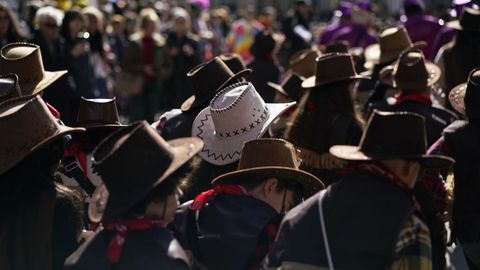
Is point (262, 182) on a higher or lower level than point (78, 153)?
higher

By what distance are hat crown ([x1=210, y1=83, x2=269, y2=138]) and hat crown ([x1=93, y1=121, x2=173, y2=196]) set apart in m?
1.27

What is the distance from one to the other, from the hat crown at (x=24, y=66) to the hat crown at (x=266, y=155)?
79.1 inches

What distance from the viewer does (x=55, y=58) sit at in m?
9.50

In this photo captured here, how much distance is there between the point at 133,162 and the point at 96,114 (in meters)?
1.79

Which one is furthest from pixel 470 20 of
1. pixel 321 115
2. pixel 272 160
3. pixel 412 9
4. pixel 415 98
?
pixel 272 160

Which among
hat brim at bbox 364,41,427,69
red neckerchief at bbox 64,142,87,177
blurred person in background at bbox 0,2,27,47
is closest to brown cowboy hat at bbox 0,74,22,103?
red neckerchief at bbox 64,142,87,177

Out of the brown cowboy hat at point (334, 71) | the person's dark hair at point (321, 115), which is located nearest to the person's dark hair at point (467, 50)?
the brown cowboy hat at point (334, 71)

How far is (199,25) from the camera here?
56.3 ft

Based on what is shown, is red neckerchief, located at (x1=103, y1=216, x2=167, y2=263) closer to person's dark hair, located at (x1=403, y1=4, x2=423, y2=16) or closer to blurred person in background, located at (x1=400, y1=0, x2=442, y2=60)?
blurred person in background, located at (x1=400, y1=0, x2=442, y2=60)

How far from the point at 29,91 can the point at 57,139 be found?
5.68 ft

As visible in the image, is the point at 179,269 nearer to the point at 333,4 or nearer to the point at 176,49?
the point at 176,49

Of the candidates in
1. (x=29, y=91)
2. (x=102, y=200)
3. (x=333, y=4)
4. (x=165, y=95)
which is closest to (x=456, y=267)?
(x=29, y=91)

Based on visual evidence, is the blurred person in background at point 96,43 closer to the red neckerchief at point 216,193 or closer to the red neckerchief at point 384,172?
the red neckerchief at point 216,193

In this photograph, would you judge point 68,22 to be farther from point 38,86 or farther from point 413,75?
point 413,75
